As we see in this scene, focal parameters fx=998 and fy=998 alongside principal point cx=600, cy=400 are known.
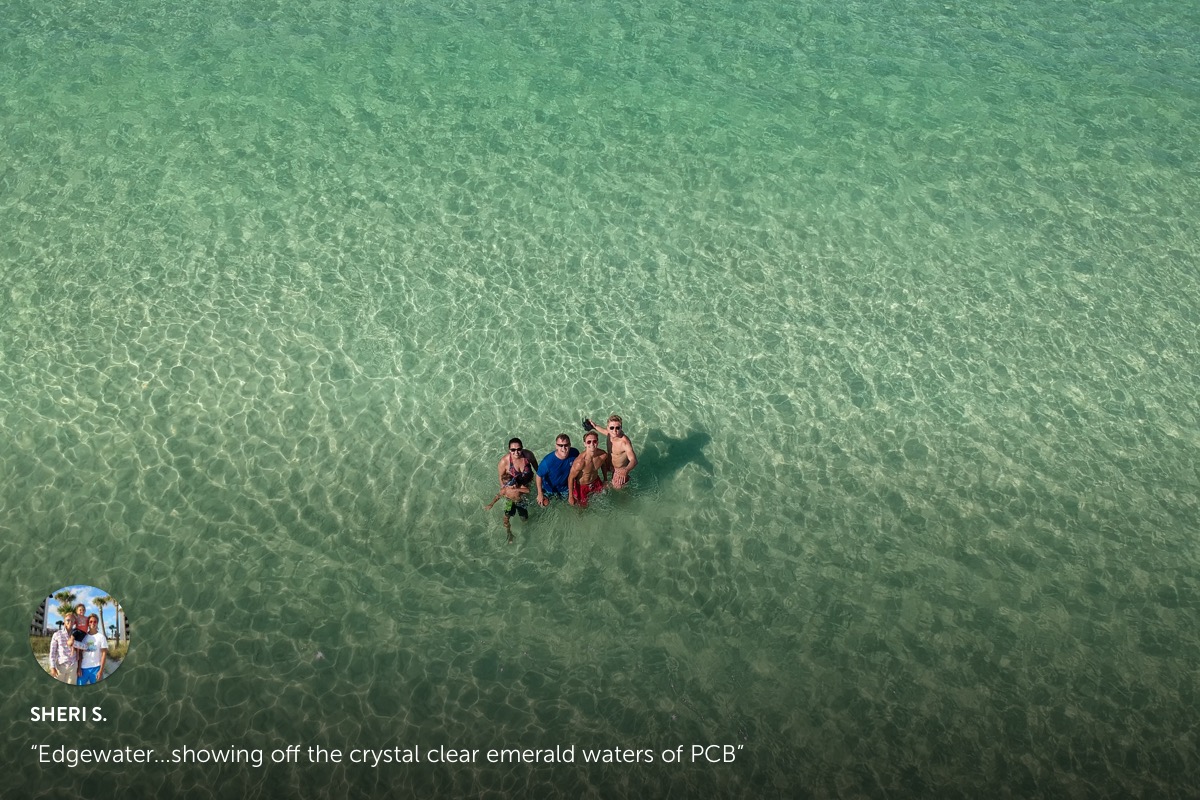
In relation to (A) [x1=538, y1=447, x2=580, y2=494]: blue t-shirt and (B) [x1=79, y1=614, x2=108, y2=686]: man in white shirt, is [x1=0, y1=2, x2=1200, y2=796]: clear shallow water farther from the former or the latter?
(A) [x1=538, y1=447, x2=580, y2=494]: blue t-shirt

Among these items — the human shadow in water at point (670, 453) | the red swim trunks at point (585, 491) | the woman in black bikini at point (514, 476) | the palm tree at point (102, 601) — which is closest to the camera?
the palm tree at point (102, 601)

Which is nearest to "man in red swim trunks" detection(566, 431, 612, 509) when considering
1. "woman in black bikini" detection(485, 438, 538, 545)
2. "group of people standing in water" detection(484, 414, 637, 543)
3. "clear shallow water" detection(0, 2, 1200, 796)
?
"group of people standing in water" detection(484, 414, 637, 543)

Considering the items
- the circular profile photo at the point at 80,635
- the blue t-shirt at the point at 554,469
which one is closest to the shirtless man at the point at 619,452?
the blue t-shirt at the point at 554,469

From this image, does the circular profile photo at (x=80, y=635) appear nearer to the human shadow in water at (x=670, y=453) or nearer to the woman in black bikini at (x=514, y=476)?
the woman in black bikini at (x=514, y=476)

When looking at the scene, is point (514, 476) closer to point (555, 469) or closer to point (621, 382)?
point (555, 469)

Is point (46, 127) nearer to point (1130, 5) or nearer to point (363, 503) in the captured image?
point (363, 503)

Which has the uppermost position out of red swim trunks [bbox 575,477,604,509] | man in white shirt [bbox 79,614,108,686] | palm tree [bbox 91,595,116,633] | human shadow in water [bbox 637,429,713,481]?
human shadow in water [bbox 637,429,713,481]

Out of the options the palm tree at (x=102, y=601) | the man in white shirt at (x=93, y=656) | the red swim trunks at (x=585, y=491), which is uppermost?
the red swim trunks at (x=585, y=491)
